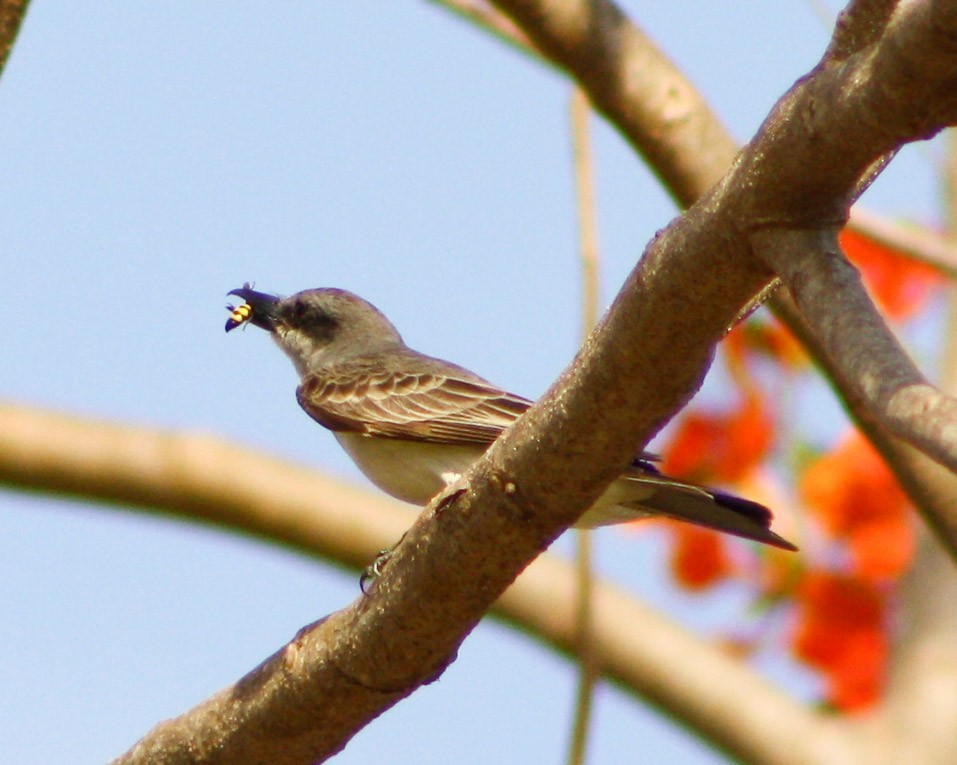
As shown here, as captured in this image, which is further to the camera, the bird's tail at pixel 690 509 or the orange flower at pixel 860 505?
the orange flower at pixel 860 505

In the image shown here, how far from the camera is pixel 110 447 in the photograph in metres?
7.18

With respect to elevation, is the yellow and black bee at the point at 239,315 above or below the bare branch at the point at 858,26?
above

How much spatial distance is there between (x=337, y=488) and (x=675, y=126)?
10.1ft

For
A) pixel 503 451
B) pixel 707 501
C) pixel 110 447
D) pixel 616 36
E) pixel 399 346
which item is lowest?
pixel 503 451

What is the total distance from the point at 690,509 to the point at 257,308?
344cm

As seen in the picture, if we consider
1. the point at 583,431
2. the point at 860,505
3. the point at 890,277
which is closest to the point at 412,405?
the point at 860,505

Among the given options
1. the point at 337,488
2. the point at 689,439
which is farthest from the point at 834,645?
the point at 337,488

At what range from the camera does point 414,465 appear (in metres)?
6.21

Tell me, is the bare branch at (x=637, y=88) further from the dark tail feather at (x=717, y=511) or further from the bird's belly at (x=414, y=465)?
the bird's belly at (x=414, y=465)

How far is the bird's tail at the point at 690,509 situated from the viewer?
16.4ft

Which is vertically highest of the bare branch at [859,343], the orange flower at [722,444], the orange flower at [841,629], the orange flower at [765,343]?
the orange flower at [765,343]

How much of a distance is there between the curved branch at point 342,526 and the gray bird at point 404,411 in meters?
0.58

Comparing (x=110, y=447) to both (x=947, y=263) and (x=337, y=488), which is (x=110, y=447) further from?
(x=947, y=263)

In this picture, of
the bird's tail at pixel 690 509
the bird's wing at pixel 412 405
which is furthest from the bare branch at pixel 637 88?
the bird's wing at pixel 412 405
